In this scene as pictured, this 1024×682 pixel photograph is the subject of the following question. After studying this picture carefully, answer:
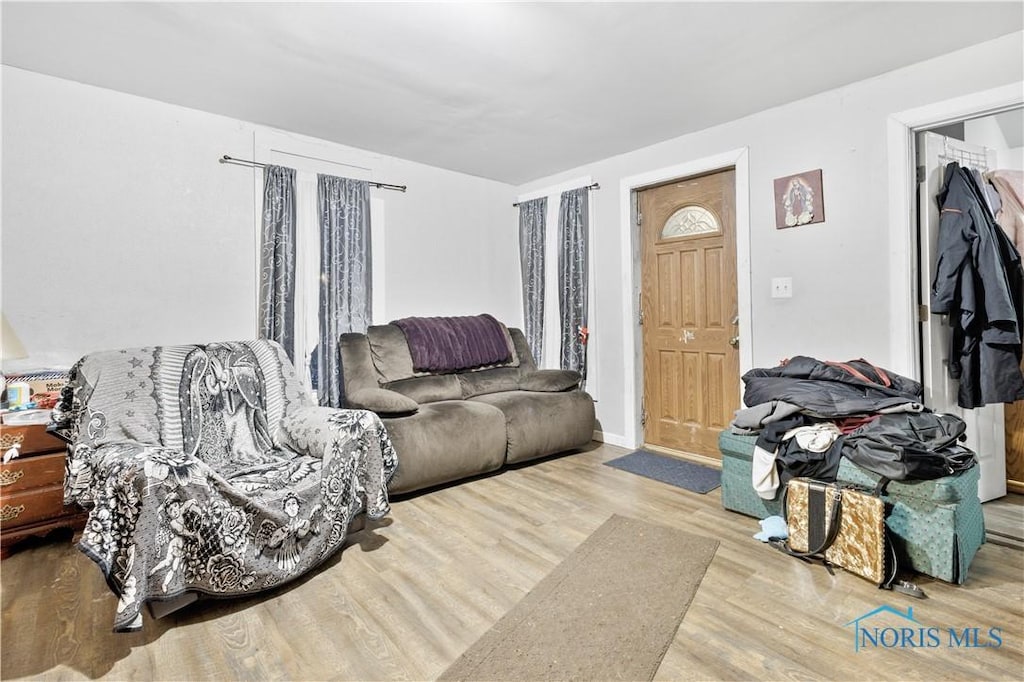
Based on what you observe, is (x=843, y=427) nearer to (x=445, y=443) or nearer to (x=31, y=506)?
(x=445, y=443)

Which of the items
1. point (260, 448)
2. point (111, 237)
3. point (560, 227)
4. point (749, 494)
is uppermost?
point (560, 227)

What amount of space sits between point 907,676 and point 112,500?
255 cm

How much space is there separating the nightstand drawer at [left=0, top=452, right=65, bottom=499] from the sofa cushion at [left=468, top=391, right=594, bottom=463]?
231 cm

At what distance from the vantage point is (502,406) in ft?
11.7

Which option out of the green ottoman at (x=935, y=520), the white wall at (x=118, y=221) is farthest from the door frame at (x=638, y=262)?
the white wall at (x=118, y=221)

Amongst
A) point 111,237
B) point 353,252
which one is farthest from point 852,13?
point 111,237

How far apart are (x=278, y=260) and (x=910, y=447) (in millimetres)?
3604

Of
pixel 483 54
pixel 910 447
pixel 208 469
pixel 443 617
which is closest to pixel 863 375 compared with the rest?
pixel 910 447

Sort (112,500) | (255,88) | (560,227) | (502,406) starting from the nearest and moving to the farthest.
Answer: (112,500), (255,88), (502,406), (560,227)

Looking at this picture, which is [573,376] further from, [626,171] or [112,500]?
[112,500]

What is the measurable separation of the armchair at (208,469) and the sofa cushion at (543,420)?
1.12m

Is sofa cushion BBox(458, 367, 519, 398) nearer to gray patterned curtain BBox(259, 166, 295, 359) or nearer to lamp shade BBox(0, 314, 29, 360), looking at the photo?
gray patterned curtain BBox(259, 166, 295, 359)

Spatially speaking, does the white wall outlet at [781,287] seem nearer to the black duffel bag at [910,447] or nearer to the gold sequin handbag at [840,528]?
the black duffel bag at [910,447]
